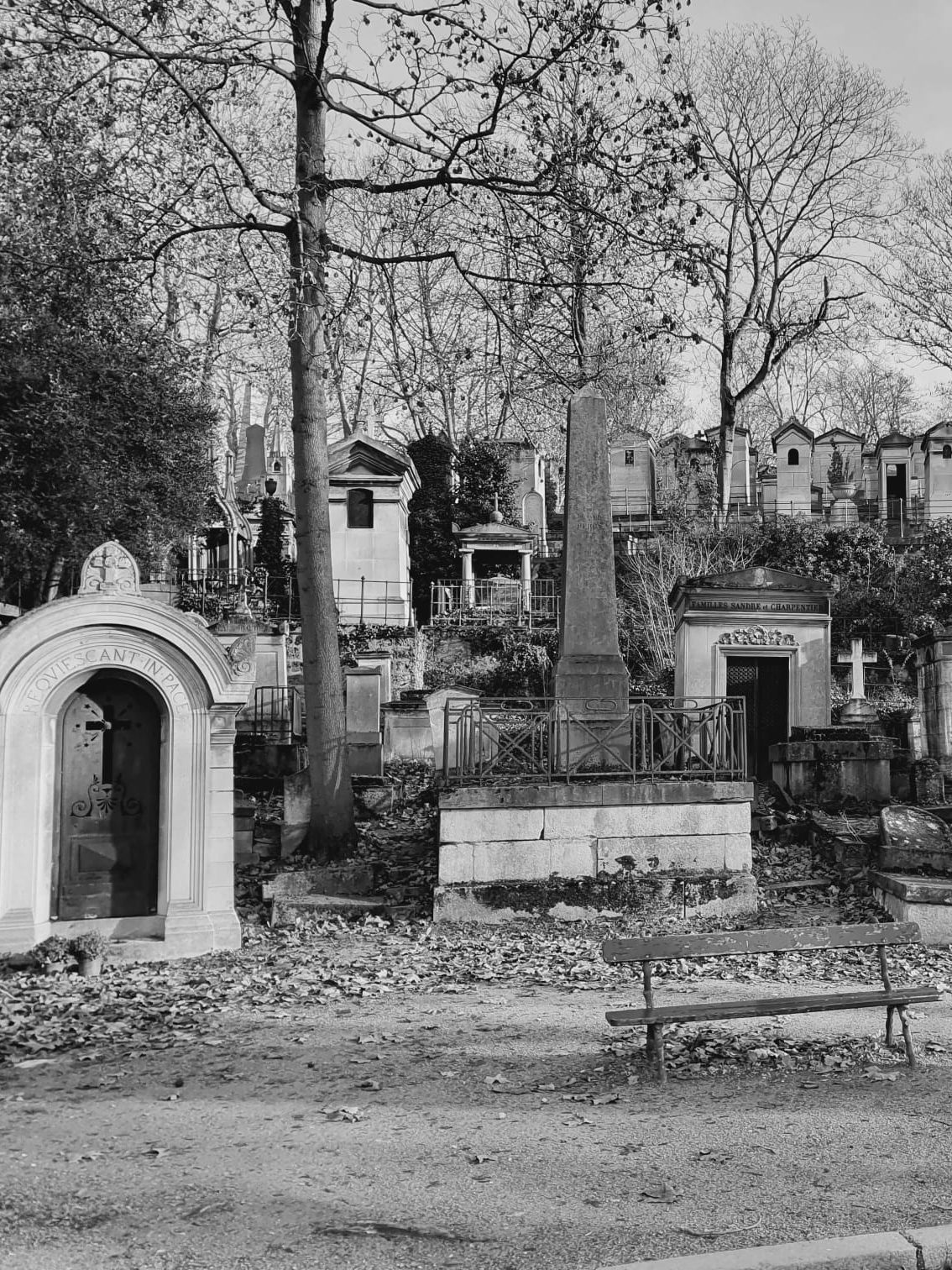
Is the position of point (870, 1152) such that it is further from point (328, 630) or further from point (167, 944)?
point (328, 630)

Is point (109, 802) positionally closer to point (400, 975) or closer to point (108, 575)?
point (108, 575)

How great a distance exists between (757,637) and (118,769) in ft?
32.6

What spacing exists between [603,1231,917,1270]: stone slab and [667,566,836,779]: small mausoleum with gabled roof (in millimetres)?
12262

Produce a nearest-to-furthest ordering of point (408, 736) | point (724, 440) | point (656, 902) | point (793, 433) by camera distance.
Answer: point (656, 902), point (408, 736), point (724, 440), point (793, 433)

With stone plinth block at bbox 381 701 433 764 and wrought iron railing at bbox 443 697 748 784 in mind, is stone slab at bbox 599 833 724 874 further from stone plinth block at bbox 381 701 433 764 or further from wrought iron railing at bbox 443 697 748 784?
stone plinth block at bbox 381 701 433 764

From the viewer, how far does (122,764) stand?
8914 mm

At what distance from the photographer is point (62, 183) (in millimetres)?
11094

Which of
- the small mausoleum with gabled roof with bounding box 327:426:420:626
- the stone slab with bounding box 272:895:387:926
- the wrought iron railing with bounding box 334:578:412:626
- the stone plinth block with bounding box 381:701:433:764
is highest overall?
the small mausoleum with gabled roof with bounding box 327:426:420:626

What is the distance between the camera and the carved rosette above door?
620 inches

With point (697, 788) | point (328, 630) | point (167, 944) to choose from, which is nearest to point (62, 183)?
point (328, 630)

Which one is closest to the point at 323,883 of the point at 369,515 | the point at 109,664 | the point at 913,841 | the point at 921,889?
the point at 109,664

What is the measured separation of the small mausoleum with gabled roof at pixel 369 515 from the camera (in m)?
29.5

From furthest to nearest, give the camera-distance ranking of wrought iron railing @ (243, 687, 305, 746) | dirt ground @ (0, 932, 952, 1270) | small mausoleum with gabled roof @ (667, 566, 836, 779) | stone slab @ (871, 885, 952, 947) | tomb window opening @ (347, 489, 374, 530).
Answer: tomb window opening @ (347, 489, 374, 530) < wrought iron railing @ (243, 687, 305, 746) < small mausoleum with gabled roof @ (667, 566, 836, 779) < stone slab @ (871, 885, 952, 947) < dirt ground @ (0, 932, 952, 1270)

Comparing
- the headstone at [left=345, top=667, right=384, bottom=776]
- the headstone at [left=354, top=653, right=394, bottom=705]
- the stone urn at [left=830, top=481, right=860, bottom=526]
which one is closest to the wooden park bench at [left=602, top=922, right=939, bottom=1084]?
the headstone at [left=345, top=667, right=384, bottom=776]
